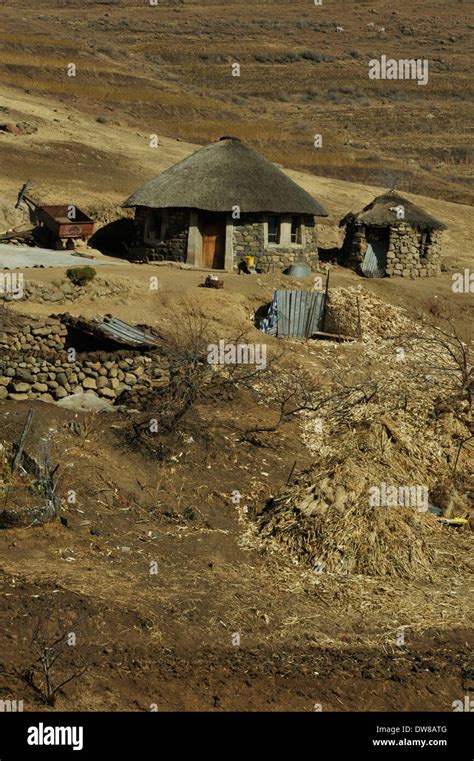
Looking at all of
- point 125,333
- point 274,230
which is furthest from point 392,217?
point 125,333

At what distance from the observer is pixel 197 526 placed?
13.1 meters

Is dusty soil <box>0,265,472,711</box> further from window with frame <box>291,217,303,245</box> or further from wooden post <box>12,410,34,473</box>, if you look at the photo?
window with frame <box>291,217,303,245</box>

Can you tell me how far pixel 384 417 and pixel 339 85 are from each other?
5585 centimetres

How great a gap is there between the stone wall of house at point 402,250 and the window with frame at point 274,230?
8.70 feet

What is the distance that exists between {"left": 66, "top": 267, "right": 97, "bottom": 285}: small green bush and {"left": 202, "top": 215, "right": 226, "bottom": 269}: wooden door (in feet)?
18.7

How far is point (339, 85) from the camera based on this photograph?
221 ft

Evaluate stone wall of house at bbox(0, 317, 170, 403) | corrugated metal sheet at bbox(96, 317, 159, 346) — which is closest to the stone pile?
stone wall of house at bbox(0, 317, 170, 403)

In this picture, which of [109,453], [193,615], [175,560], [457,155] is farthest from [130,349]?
[457,155]

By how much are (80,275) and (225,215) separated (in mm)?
6302

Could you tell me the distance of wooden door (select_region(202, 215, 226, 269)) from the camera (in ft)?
89.7

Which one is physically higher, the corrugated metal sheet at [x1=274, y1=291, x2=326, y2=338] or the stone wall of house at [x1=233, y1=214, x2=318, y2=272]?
the stone wall of house at [x1=233, y1=214, x2=318, y2=272]

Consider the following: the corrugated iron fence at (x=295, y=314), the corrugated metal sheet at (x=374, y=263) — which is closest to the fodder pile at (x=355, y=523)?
the corrugated iron fence at (x=295, y=314)

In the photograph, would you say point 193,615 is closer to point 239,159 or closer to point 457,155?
point 239,159

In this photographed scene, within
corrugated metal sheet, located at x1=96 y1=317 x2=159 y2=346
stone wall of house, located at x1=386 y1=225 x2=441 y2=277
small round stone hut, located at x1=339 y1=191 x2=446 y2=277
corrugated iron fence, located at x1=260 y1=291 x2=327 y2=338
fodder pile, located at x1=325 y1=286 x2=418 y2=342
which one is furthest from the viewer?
stone wall of house, located at x1=386 y1=225 x2=441 y2=277
